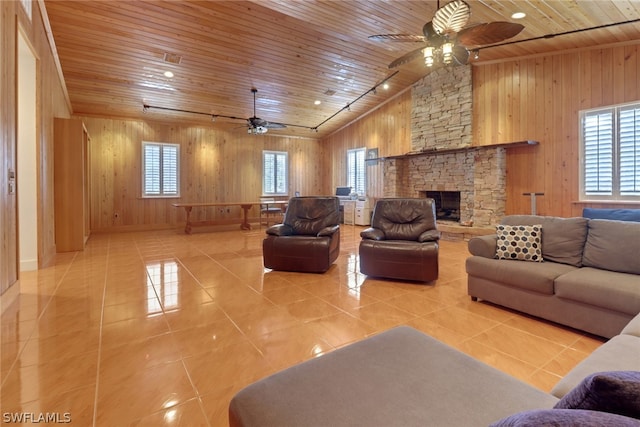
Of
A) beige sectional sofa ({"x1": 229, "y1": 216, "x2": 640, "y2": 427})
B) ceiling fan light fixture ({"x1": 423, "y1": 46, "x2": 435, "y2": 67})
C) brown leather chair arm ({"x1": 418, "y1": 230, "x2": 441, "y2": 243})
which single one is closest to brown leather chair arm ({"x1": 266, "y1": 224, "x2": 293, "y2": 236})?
brown leather chair arm ({"x1": 418, "y1": 230, "x2": 441, "y2": 243})

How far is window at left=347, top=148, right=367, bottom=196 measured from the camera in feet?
31.0

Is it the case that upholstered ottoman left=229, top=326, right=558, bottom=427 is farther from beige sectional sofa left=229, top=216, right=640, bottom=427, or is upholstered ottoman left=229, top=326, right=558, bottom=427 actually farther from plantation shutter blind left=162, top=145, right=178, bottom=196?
plantation shutter blind left=162, top=145, right=178, bottom=196

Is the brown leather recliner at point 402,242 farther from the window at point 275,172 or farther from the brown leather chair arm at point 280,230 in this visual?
the window at point 275,172

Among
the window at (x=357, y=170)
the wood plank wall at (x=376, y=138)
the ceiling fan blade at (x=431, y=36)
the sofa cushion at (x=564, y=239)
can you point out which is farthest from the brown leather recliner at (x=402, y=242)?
the window at (x=357, y=170)

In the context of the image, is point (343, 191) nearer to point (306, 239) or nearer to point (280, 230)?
point (280, 230)

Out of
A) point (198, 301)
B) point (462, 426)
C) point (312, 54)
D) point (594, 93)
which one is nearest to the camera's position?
point (462, 426)

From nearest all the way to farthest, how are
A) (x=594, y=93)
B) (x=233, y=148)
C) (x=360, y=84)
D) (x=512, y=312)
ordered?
(x=512, y=312) < (x=594, y=93) < (x=360, y=84) < (x=233, y=148)

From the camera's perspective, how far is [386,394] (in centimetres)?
102

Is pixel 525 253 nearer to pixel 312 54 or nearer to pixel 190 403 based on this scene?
pixel 190 403

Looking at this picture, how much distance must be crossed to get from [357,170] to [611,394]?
9.28 m

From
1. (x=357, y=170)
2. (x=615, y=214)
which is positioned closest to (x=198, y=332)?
(x=615, y=214)

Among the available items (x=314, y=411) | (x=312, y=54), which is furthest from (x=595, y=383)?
(x=312, y=54)

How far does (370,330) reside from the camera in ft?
8.12

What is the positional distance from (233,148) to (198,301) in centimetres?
710
